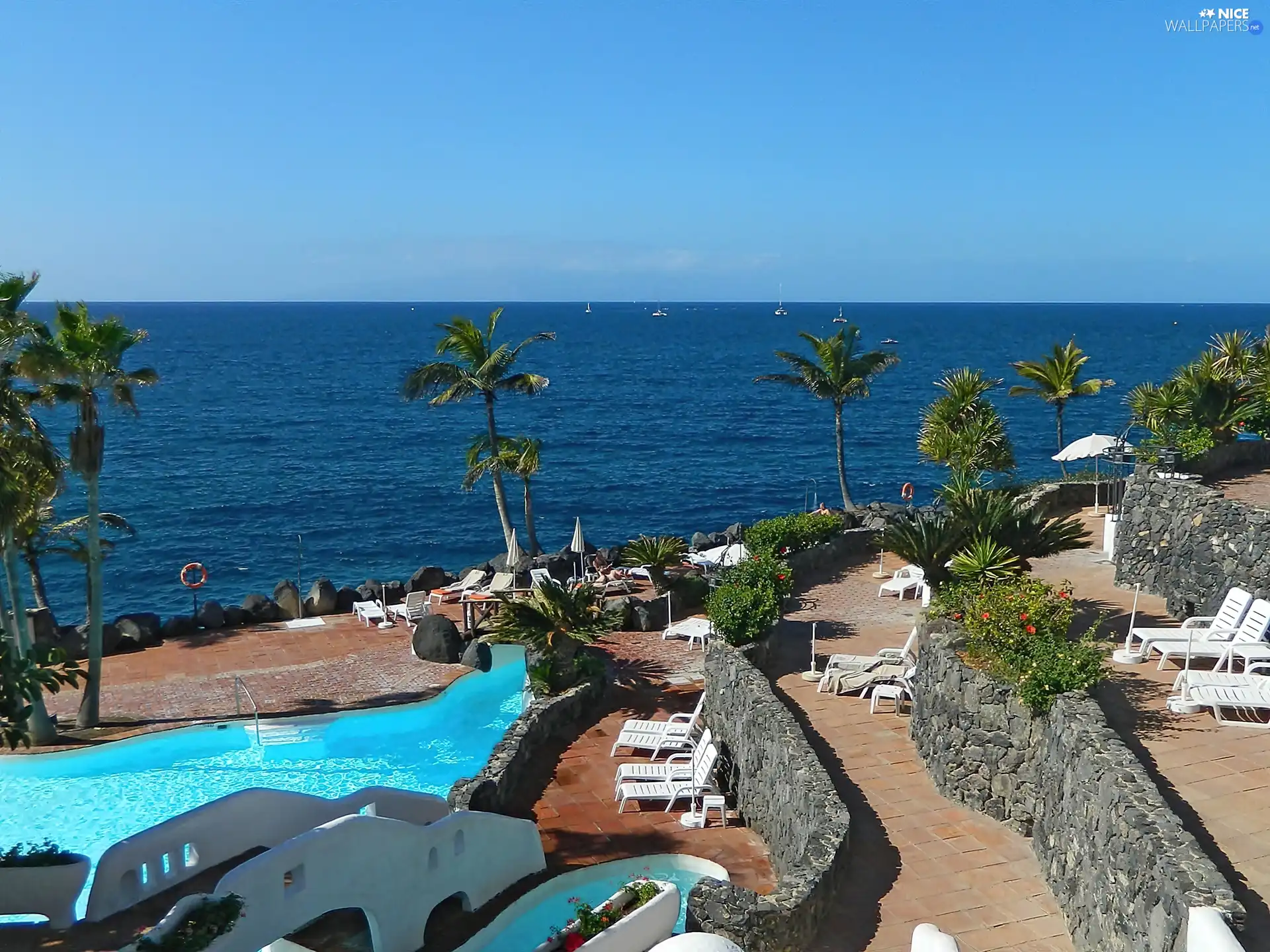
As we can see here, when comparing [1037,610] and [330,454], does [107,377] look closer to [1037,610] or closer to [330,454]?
[1037,610]

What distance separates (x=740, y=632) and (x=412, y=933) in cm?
685

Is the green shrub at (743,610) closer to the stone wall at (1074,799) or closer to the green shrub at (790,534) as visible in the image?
the stone wall at (1074,799)

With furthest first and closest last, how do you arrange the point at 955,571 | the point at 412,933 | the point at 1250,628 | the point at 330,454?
1. the point at 330,454
2. the point at 955,571
3. the point at 1250,628
4. the point at 412,933

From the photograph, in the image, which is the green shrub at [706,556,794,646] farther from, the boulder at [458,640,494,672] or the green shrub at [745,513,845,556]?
the boulder at [458,640,494,672]

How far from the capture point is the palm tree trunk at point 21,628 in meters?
16.9

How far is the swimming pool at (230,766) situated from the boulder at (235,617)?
628 centimetres

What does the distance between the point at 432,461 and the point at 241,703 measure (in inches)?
1760

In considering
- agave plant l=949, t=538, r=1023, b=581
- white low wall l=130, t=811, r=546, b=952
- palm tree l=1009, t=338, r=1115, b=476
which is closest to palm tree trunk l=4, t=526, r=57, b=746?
white low wall l=130, t=811, r=546, b=952

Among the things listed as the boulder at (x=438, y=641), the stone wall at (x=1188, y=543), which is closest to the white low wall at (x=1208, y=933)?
A: the stone wall at (x=1188, y=543)

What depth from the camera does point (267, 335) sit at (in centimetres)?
17875

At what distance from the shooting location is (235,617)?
2367 centimetres

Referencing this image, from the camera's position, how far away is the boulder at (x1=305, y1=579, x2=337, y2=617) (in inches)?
976

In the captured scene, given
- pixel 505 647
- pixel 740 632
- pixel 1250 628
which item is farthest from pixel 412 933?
pixel 1250 628

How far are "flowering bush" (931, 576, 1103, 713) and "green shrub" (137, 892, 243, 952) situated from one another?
27.3 feet
